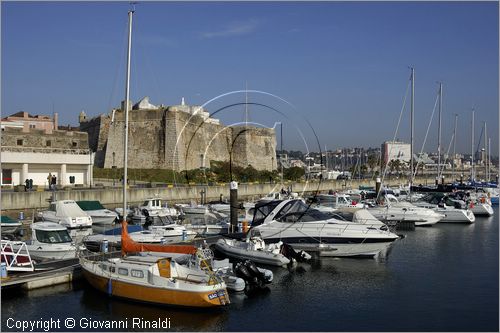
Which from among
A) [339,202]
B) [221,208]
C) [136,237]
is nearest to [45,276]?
[136,237]

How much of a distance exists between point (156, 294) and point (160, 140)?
44.4 metres

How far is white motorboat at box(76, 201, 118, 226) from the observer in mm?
32281

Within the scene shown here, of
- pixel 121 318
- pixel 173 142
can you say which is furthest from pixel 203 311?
pixel 173 142

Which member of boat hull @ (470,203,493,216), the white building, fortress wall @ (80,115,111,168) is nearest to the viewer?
the white building

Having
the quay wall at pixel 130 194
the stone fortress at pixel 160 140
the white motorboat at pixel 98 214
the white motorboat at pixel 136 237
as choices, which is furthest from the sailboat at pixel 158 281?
the stone fortress at pixel 160 140

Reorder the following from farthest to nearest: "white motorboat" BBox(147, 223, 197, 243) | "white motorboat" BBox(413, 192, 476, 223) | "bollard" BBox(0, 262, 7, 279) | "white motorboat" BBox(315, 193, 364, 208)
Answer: "white motorboat" BBox(315, 193, 364, 208)
"white motorboat" BBox(413, 192, 476, 223)
"white motorboat" BBox(147, 223, 197, 243)
"bollard" BBox(0, 262, 7, 279)

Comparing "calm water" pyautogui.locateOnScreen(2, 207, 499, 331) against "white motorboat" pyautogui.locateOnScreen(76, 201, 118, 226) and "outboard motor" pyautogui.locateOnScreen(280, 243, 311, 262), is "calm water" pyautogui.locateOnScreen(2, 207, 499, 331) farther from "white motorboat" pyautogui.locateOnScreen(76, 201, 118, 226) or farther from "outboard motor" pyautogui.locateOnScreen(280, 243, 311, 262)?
"white motorboat" pyautogui.locateOnScreen(76, 201, 118, 226)

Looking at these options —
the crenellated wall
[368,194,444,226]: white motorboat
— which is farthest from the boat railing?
the crenellated wall

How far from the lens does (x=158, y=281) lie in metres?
14.9

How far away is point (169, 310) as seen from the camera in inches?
581

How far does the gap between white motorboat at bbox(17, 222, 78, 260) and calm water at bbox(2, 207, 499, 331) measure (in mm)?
3041

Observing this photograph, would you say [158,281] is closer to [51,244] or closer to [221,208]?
[51,244]

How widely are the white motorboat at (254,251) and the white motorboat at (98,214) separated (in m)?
12.7

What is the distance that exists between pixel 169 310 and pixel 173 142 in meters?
43.4
